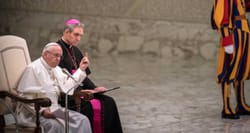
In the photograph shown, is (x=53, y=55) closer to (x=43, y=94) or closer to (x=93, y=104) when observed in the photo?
(x=43, y=94)

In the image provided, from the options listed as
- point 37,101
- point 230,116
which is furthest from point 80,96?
point 230,116

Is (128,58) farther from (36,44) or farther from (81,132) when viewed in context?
(81,132)

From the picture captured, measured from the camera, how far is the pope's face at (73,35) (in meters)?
6.43

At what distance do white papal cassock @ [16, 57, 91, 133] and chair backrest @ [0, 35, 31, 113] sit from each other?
8 centimetres

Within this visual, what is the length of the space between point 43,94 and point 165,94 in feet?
15.1

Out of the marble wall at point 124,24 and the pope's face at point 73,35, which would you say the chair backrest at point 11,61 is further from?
the marble wall at point 124,24

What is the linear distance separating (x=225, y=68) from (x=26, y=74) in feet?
10.3

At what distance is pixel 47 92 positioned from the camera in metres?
5.72

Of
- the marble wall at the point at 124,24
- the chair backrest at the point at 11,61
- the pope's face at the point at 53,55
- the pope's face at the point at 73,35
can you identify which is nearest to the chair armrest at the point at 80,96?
the pope's face at the point at 53,55

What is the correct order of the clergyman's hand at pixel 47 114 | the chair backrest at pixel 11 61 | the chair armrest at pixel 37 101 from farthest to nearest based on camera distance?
1. the chair backrest at pixel 11 61
2. the clergyman's hand at pixel 47 114
3. the chair armrest at pixel 37 101

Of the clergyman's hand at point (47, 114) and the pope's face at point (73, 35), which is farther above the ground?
the pope's face at point (73, 35)

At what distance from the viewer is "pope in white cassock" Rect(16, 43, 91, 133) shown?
5.48 meters

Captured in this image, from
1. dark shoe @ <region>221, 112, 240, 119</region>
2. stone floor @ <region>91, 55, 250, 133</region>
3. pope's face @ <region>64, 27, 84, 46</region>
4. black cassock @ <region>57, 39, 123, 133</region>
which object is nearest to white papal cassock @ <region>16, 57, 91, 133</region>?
black cassock @ <region>57, 39, 123, 133</region>

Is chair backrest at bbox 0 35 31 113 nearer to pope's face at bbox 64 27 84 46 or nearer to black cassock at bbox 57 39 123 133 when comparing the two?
black cassock at bbox 57 39 123 133
